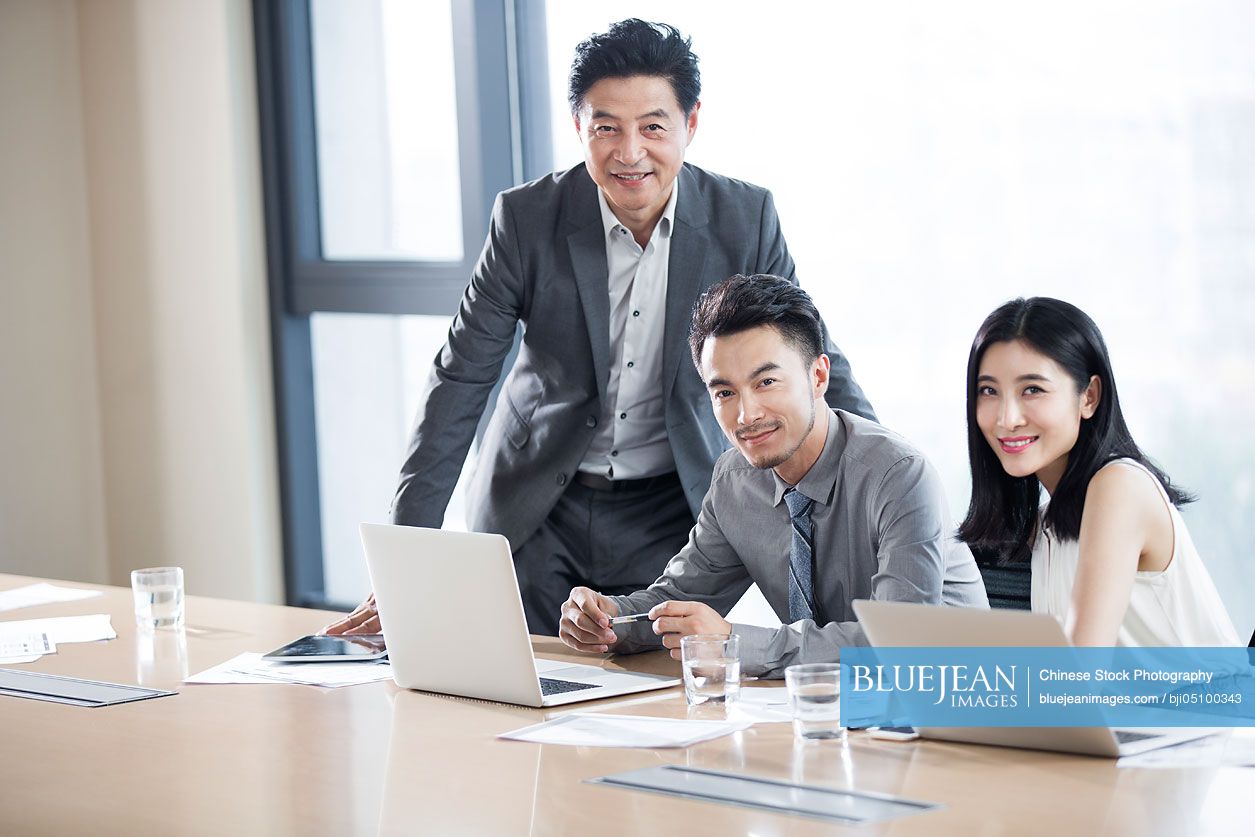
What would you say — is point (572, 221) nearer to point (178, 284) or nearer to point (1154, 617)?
point (1154, 617)

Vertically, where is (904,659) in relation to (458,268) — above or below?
below

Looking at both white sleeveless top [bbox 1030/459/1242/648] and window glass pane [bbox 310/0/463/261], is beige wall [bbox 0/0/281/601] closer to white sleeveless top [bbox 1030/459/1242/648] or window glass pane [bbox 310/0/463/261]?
window glass pane [bbox 310/0/463/261]

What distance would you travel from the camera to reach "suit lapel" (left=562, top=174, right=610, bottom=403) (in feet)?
9.78

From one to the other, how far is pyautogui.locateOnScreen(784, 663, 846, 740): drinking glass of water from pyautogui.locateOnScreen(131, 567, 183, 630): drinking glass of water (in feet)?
4.47

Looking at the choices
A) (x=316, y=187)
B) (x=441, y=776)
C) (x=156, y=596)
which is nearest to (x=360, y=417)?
(x=316, y=187)

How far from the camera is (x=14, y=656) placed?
2.64 m

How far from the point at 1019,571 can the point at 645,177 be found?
94 centimetres

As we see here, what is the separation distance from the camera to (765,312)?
240 cm

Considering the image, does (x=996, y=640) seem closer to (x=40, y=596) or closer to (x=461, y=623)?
(x=461, y=623)

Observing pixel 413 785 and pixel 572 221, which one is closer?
pixel 413 785

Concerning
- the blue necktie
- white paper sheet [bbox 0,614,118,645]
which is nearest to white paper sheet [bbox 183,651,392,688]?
white paper sheet [bbox 0,614,118,645]

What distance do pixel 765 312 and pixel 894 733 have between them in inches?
29.8

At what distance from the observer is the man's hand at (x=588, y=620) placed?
2.40 m

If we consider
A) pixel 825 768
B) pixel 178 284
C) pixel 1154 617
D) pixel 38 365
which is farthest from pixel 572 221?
pixel 38 365
